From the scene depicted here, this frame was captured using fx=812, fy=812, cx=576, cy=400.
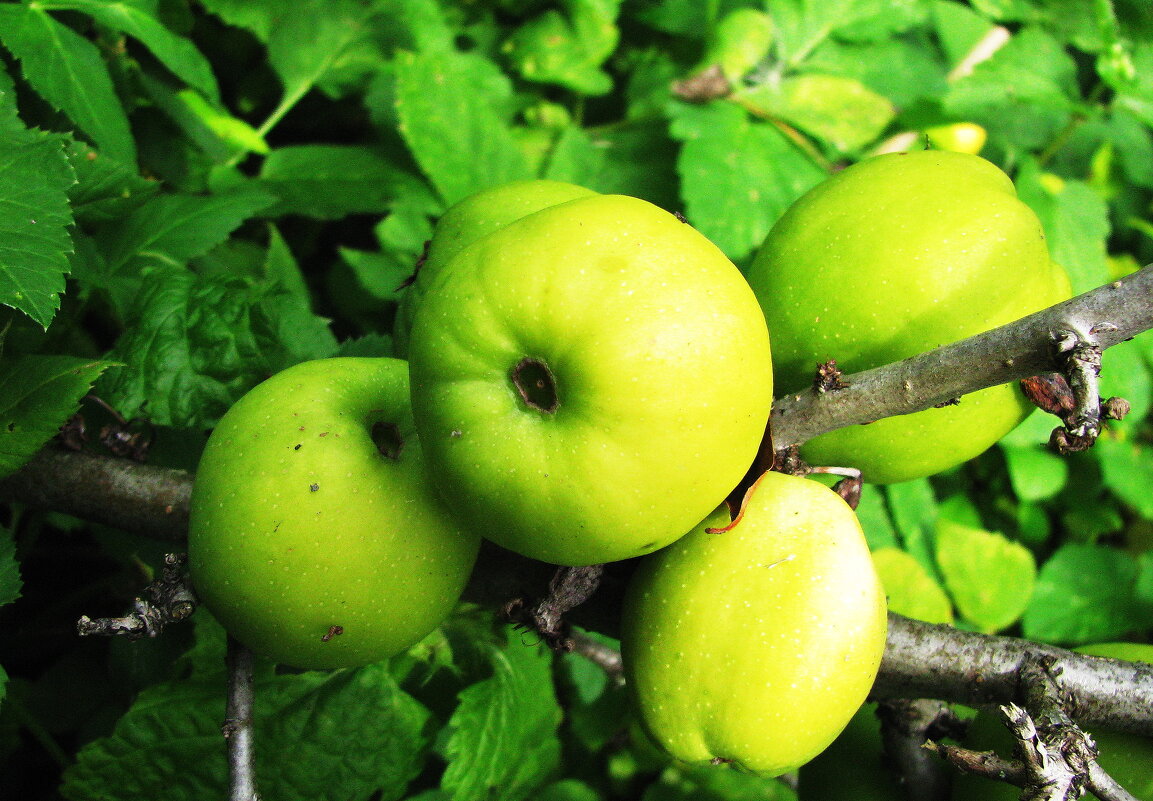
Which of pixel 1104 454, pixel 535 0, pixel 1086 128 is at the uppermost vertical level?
pixel 535 0

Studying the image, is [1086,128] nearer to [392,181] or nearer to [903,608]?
[903,608]

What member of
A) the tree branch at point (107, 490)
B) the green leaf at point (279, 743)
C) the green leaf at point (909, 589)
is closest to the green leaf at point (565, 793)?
the green leaf at point (279, 743)

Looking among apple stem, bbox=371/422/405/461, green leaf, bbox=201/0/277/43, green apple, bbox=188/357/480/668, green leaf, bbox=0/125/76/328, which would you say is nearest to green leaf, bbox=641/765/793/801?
green apple, bbox=188/357/480/668

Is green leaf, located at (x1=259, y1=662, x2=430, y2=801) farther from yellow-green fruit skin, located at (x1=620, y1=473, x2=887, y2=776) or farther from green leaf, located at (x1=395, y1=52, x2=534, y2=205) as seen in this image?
green leaf, located at (x1=395, y1=52, x2=534, y2=205)

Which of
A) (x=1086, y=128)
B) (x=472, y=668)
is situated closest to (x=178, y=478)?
(x=472, y=668)

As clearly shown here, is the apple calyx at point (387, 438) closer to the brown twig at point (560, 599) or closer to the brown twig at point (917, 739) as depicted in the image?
the brown twig at point (560, 599)

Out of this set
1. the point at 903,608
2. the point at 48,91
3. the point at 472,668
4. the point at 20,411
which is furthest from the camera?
the point at 903,608

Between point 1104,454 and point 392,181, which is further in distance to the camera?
point 1104,454
